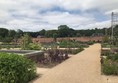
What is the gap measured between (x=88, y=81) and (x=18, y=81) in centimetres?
257

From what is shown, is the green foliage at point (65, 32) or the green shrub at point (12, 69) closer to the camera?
the green shrub at point (12, 69)

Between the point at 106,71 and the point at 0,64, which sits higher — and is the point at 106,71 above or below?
below

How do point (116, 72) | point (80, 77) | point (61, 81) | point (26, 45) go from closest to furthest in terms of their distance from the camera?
point (61, 81) → point (80, 77) → point (116, 72) → point (26, 45)

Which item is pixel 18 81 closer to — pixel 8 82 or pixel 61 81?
pixel 8 82

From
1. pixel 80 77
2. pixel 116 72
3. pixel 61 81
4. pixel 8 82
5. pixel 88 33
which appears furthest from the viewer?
pixel 88 33

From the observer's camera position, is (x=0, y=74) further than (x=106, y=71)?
No

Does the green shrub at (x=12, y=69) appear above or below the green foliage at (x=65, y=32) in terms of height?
below

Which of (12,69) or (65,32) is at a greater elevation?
(65,32)

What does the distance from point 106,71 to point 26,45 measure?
1092cm

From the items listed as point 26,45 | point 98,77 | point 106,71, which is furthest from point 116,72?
point 26,45

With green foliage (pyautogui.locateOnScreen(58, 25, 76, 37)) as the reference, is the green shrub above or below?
below

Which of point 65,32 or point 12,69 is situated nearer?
point 12,69

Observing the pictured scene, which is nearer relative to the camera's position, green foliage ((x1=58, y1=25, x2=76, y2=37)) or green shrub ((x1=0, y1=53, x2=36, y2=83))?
green shrub ((x1=0, y1=53, x2=36, y2=83))

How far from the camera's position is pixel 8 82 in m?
7.61
